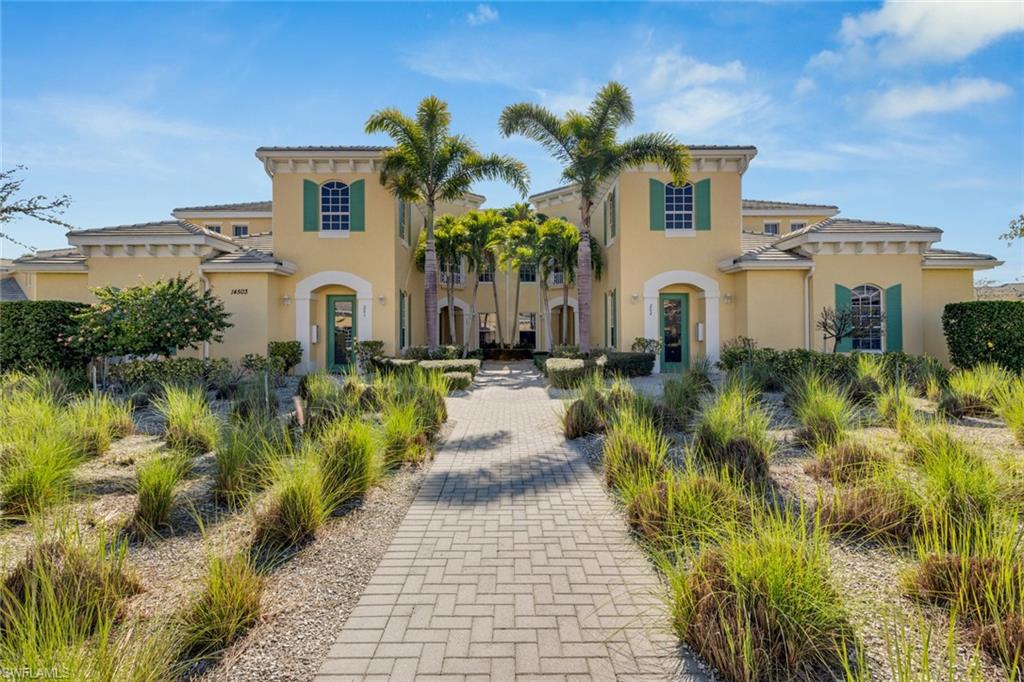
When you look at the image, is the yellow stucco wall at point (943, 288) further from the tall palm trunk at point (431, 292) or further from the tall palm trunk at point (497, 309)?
the tall palm trunk at point (497, 309)

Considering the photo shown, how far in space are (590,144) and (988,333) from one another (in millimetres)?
12610

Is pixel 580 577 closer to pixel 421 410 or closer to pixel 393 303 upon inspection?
pixel 421 410

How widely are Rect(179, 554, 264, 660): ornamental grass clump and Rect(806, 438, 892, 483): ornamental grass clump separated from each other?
5.38 meters

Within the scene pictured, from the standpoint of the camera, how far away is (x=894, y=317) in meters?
15.6

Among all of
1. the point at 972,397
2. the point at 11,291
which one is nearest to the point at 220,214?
the point at 11,291

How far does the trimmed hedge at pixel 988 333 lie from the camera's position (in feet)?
42.9

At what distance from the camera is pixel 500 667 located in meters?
2.88

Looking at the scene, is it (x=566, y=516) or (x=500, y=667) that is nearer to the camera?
(x=500, y=667)

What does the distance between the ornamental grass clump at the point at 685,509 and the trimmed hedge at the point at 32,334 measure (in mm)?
14700

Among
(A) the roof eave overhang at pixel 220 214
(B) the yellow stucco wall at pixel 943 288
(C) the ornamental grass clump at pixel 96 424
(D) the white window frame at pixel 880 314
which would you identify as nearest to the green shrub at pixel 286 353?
(C) the ornamental grass clump at pixel 96 424

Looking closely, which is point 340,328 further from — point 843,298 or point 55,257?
point 843,298

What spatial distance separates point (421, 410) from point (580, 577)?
5078 millimetres

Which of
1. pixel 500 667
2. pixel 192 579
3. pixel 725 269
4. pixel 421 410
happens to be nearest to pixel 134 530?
pixel 192 579

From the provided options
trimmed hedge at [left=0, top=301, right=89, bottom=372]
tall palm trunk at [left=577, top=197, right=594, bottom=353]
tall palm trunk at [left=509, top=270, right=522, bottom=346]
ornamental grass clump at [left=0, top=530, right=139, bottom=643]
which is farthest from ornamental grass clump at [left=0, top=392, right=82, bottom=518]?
tall palm trunk at [left=509, top=270, right=522, bottom=346]
